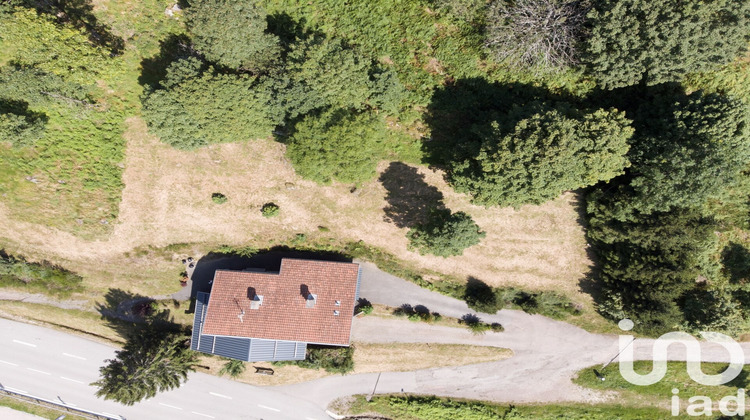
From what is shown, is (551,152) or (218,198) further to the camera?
(218,198)

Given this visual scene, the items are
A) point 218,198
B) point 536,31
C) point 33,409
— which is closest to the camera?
point 536,31

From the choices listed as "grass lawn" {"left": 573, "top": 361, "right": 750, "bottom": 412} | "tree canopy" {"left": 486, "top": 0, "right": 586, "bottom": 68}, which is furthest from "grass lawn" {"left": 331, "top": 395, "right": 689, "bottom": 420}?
"tree canopy" {"left": 486, "top": 0, "right": 586, "bottom": 68}

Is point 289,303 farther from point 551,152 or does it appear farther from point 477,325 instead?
point 551,152

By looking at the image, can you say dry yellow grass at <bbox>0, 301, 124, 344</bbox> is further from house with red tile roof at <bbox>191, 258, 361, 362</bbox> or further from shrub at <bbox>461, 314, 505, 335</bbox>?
shrub at <bbox>461, 314, 505, 335</bbox>

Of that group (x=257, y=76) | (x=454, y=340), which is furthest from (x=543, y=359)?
(x=257, y=76)

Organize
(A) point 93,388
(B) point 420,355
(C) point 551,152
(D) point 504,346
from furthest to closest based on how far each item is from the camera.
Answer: (A) point 93,388 < (B) point 420,355 < (D) point 504,346 < (C) point 551,152

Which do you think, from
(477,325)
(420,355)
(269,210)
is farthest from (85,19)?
(477,325)
